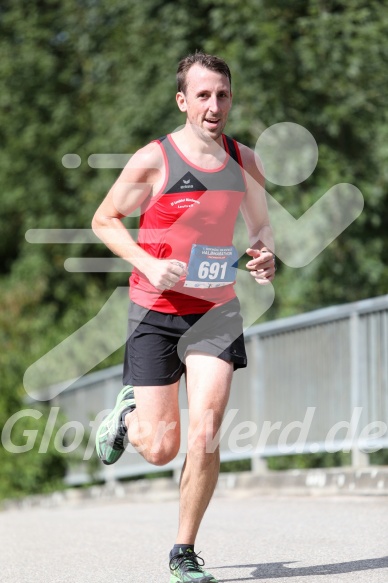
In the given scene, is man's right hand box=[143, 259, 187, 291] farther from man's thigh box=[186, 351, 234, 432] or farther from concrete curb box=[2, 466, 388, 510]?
concrete curb box=[2, 466, 388, 510]

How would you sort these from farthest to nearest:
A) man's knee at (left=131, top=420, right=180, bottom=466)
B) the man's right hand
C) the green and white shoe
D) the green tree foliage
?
the green tree foliage, the green and white shoe, man's knee at (left=131, top=420, right=180, bottom=466), the man's right hand

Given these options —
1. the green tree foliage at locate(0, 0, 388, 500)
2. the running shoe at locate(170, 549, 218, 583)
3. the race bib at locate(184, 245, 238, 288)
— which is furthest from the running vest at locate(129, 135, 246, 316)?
the green tree foliage at locate(0, 0, 388, 500)

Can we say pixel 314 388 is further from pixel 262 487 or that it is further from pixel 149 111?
pixel 149 111

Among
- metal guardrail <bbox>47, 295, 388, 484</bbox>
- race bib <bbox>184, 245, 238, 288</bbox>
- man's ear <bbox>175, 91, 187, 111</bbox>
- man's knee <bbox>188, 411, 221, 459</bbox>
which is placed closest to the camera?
man's knee <bbox>188, 411, 221, 459</bbox>

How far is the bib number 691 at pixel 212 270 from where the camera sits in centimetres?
551

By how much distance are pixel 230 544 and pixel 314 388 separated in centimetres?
388

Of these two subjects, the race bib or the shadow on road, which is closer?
the race bib

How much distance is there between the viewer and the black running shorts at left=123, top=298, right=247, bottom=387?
5609 mm

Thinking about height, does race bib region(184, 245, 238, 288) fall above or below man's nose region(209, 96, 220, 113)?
below

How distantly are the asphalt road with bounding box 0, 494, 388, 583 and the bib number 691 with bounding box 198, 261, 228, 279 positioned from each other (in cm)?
132

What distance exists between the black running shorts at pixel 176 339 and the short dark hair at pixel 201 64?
0.99 m

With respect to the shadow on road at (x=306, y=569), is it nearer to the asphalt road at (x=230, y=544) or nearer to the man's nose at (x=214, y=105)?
the asphalt road at (x=230, y=544)

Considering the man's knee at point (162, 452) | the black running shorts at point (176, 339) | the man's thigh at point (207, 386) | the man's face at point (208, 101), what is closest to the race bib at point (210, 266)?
the black running shorts at point (176, 339)

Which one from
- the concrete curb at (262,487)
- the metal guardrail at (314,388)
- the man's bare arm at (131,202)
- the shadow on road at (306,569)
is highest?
Result: the man's bare arm at (131,202)
